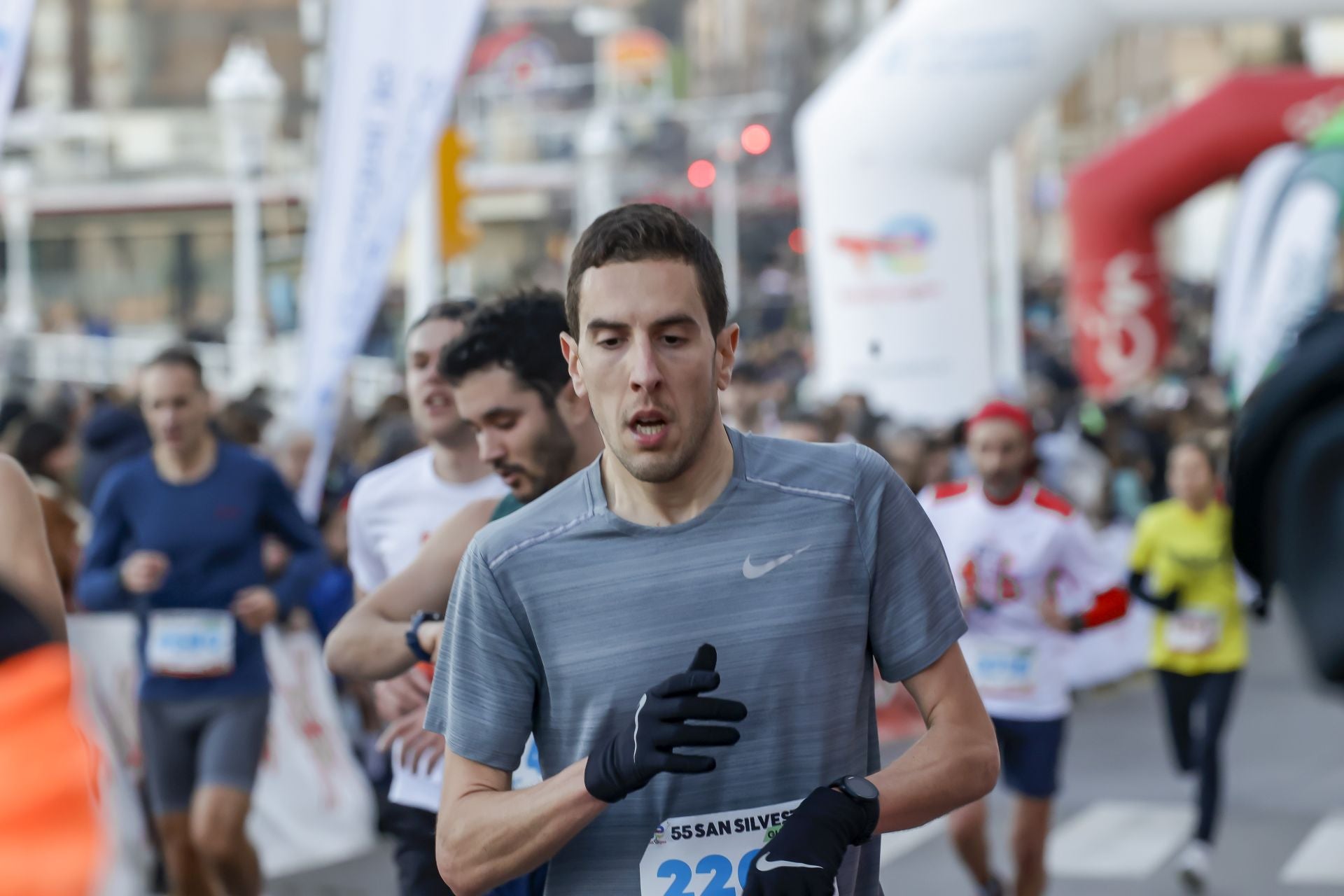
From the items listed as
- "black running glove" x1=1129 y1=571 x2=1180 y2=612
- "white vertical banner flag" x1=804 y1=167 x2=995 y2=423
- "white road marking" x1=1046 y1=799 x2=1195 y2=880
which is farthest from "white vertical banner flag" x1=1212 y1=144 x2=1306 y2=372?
"black running glove" x1=1129 y1=571 x2=1180 y2=612

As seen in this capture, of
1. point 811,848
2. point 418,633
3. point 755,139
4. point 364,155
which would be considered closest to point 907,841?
point 364,155

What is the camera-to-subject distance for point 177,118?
6581 cm

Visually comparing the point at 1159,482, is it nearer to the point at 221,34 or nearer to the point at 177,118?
the point at 177,118

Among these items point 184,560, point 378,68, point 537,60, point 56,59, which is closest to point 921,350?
point 378,68

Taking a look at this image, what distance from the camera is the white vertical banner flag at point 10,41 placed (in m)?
7.31

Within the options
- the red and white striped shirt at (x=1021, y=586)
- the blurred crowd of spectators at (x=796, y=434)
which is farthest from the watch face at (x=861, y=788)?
the red and white striped shirt at (x=1021, y=586)

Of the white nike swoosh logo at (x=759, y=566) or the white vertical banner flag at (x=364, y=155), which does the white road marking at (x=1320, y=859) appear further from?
the white nike swoosh logo at (x=759, y=566)

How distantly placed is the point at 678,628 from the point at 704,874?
35 cm

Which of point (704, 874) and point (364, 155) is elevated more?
point (364, 155)

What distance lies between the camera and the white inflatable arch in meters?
14.9

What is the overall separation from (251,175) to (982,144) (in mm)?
7765

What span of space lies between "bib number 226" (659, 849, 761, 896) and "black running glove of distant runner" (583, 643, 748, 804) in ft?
0.75

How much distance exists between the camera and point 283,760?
26.7 feet

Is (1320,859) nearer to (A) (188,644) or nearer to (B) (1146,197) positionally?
(A) (188,644)
